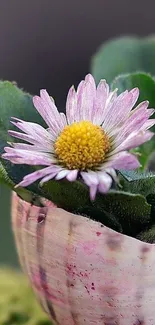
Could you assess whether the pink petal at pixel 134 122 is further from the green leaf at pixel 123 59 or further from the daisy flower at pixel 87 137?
the green leaf at pixel 123 59

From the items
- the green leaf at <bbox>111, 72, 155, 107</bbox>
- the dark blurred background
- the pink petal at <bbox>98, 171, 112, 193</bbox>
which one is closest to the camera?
the pink petal at <bbox>98, 171, 112, 193</bbox>

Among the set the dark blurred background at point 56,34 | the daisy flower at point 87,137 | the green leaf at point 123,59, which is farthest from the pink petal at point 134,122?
the dark blurred background at point 56,34

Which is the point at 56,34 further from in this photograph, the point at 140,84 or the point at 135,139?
the point at 135,139

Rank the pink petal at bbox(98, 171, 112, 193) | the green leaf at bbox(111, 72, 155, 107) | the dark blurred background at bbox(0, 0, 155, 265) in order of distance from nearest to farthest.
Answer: the pink petal at bbox(98, 171, 112, 193) < the green leaf at bbox(111, 72, 155, 107) < the dark blurred background at bbox(0, 0, 155, 265)

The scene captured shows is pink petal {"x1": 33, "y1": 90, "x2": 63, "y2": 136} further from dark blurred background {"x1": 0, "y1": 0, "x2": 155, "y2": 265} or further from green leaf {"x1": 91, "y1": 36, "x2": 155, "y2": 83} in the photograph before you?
dark blurred background {"x1": 0, "y1": 0, "x2": 155, "y2": 265}

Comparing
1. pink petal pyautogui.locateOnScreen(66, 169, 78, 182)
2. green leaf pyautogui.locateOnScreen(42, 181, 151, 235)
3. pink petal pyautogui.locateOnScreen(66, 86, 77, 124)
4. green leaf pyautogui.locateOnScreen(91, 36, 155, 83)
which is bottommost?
green leaf pyautogui.locateOnScreen(42, 181, 151, 235)

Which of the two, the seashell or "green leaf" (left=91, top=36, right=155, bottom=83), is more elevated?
"green leaf" (left=91, top=36, right=155, bottom=83)

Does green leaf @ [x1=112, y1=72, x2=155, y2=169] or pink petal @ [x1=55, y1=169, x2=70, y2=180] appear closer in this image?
pink petal @ [x1=55, y1=169, x2=70, y2=180]

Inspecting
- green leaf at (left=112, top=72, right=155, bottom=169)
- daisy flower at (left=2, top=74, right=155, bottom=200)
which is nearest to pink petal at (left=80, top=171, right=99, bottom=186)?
daisy flower at (left=2, top=74, right=155, bottom=200)
